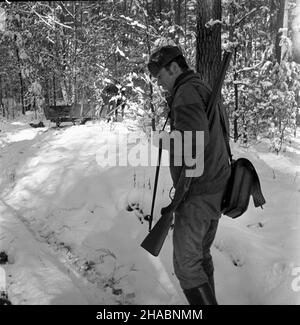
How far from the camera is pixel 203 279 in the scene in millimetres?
3133

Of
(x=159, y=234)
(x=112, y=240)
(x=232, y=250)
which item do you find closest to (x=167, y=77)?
(x=159, y=234)

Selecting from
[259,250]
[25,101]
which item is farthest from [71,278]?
[25,101]

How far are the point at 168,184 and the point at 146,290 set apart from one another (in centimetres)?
208

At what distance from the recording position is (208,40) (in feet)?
A: 22.3

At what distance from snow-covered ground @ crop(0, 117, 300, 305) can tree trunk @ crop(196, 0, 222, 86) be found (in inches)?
64.6

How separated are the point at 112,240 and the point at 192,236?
193cm

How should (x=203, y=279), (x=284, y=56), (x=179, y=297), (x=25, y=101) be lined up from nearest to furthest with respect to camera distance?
(x=203, y=279) < (x=179, y=297) < (x=284, y=56) < (x=25, y=101)

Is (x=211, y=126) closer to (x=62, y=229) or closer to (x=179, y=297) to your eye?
(x=179, y=297)

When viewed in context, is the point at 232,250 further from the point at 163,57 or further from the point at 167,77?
the point at 163,57
